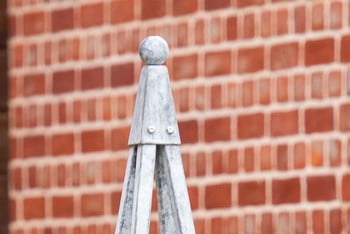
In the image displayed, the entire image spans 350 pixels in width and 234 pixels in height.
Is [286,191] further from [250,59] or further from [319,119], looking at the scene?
[250,59]

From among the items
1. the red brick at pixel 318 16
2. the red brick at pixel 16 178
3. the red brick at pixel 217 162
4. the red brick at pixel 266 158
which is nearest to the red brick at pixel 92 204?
the red brick at pixel 16 178

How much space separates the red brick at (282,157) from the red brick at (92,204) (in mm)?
1187

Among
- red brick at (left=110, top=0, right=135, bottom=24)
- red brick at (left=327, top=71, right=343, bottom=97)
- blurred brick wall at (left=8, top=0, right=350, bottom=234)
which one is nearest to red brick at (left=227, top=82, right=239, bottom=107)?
blurred brick wall at (left=8, top=0, right=350, bottom=234)

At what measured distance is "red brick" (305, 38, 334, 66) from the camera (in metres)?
8.95

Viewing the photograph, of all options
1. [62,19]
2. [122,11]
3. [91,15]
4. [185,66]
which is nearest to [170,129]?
[185,66]

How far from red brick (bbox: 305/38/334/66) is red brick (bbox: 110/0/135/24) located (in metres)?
1.19

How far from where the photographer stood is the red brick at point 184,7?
956 cm

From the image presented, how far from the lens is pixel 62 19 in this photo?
1020 centimetres

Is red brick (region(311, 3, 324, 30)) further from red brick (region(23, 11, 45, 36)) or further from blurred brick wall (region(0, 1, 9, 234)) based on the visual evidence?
blurred brick wall (region(0, 1, 9, 234))

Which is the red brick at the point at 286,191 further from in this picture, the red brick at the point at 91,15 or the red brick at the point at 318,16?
the red brick at the point at 91,15

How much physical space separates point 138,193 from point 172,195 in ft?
0.41

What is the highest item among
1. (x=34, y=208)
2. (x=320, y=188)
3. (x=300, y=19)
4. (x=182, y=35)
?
(x=182, y=35)

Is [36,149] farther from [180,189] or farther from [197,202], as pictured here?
[180,189]

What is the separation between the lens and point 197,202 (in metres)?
9.42
